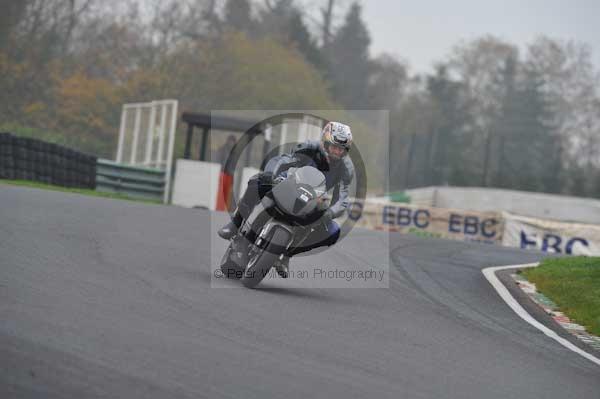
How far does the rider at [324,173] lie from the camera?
791 cm

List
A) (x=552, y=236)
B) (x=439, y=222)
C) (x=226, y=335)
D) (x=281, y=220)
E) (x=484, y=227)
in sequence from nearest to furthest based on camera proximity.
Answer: (x=226, y=335), (x=281, y=220), (x=552, y=236), (x=484, y=227), (x=439, y=222)

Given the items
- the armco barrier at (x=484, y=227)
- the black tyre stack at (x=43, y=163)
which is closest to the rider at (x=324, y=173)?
A: the black tyre stack at (x=43, y=163)

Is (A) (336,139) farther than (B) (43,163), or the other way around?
(B) (43,163)

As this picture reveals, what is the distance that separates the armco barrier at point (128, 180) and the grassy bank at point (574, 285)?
13001 millimetres

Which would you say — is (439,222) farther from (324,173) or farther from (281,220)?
(281,220)

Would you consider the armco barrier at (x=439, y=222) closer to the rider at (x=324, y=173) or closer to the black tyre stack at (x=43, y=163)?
the black tyre stack at (x=43, y=163)

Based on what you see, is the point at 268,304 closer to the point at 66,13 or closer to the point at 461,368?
the point at 461,368

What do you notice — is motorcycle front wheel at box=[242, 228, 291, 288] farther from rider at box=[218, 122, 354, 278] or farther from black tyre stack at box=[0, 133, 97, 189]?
black tyre stack at box=[0, 133, 97, 189]

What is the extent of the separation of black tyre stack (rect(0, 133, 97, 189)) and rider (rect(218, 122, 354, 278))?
1324cm

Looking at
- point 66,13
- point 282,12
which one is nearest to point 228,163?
point 66,13

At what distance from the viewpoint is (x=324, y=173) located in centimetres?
823

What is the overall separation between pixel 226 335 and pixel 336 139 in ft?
9.58

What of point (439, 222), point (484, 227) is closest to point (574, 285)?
point (484, 227)

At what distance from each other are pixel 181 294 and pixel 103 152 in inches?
1374
